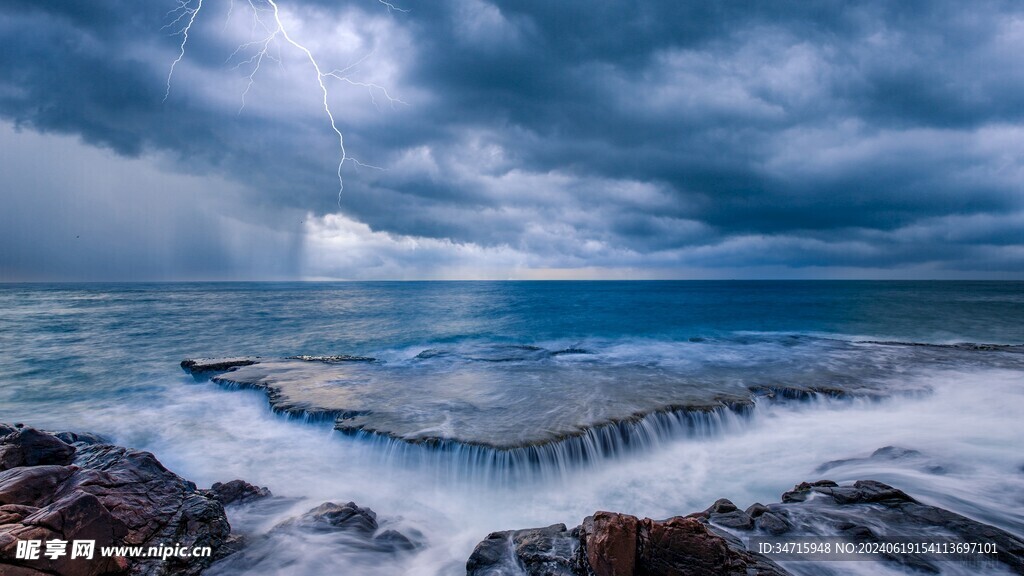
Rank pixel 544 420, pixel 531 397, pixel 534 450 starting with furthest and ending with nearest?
1. pixel 531 397
2. pixel 544 420
3. pixel 534 450

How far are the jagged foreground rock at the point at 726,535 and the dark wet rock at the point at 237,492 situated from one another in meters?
5.07

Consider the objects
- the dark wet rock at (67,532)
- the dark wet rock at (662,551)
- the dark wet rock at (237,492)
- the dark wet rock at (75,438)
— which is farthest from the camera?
the dark wet rock at (75,438)

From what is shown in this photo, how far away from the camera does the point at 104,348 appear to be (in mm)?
25562

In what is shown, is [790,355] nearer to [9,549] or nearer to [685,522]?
[685,522]

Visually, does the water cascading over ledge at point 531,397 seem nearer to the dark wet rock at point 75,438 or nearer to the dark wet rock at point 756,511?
the dark wet rock at point 756,511

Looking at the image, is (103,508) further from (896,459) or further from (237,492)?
(896,459)

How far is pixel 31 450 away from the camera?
24.5ft

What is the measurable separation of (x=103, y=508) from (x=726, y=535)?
28.3 feet

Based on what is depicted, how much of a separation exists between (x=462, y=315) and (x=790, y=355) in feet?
112

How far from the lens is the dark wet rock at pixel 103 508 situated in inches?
189

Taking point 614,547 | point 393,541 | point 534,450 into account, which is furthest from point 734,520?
point 393,541

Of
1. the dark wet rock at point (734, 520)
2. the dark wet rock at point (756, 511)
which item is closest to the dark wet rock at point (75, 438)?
the dark wet rock at point (734, 520)

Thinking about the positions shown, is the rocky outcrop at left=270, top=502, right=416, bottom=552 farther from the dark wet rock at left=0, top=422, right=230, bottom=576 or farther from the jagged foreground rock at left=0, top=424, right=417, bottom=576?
the dark wet rock at left=0, top=422, right=230, bottom=576

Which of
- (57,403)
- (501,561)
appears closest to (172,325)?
(57,403)
